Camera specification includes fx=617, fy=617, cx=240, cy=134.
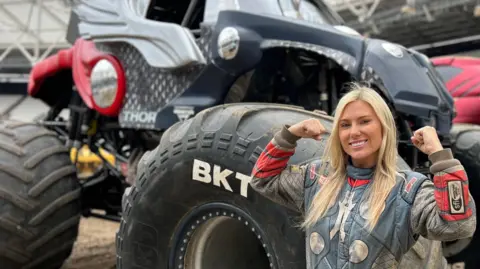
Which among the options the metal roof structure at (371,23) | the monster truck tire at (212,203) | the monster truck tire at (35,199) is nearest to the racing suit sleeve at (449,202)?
the monster truck tire at (212,203)

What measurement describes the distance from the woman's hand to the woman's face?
0.12 m

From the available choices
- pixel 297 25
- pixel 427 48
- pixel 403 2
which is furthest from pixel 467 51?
pixel 403 2

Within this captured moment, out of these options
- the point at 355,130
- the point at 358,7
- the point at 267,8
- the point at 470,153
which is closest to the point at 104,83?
the point at 267,8

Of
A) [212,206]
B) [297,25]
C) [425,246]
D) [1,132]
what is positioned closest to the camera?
[425,246]

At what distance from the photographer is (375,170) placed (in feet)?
5.85

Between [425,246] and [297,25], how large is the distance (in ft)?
4.80

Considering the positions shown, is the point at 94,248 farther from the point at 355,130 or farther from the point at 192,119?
the point at 355,130

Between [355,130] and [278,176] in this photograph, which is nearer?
[355,130]

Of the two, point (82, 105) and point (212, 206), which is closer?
point (212, 206)

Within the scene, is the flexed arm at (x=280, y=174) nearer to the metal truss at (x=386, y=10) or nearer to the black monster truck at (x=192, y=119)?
the black monster truck at (x=192, y=119)

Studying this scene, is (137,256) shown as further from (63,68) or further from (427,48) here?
(427,48)

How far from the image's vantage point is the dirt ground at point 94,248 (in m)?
5.14

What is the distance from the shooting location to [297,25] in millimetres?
3102

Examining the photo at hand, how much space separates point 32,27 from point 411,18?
17.1 m
